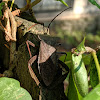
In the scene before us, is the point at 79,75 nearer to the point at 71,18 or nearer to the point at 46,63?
the point at 46,63

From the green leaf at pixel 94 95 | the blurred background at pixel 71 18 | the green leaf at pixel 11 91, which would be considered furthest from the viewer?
the blurred background at pixel 71 18

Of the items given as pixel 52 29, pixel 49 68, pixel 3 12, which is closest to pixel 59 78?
pixel 49 68

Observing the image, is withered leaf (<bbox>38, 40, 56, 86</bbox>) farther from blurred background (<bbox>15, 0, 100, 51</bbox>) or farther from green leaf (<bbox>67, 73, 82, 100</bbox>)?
blurred background (<bbox>15, 0, 100, 51</bbox>)

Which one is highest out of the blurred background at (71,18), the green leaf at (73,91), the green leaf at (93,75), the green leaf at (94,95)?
the green leaf at (94,95)

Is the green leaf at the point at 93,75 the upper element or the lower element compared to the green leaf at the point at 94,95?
lower

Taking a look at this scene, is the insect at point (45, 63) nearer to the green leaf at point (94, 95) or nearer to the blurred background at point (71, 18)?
the green leaf at point (94, 95)

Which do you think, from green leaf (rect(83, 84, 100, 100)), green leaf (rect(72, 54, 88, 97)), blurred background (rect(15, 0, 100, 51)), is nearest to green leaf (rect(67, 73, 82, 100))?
green leaf (rect(72, 54, 88, 97))

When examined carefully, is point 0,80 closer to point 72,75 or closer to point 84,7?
point 72,75

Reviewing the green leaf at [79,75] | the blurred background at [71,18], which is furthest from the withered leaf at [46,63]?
the blurred background at [71,18]
